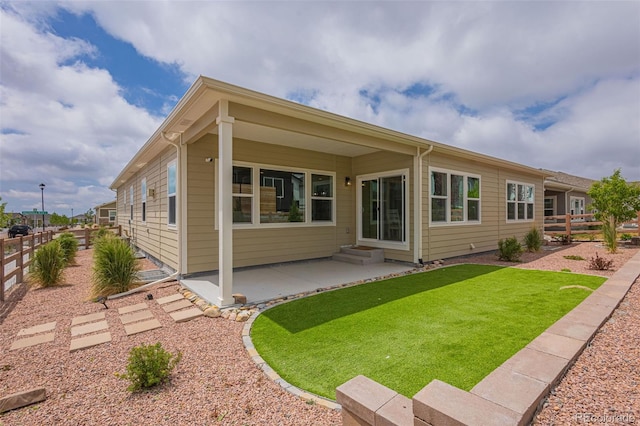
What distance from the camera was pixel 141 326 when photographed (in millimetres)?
3910

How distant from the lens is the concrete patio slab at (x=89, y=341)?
3341 mm

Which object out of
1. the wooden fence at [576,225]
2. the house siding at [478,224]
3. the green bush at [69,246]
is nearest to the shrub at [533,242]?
the house siding at [478,224]

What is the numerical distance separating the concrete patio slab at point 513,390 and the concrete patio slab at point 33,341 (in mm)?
4618

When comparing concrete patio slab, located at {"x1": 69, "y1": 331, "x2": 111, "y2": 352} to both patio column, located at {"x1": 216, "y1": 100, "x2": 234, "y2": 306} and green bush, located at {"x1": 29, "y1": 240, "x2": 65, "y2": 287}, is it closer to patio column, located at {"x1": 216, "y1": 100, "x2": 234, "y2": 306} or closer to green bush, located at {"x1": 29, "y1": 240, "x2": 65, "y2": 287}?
patio column, located at {"x1": 216, "y1": 100, "x2": 234, "y2": 306}

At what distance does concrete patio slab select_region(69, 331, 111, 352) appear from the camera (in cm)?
334

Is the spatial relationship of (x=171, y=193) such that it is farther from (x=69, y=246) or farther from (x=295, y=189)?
(x=69, y=246)

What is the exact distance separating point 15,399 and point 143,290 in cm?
354

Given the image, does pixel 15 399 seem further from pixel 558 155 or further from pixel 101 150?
pixel 101 150

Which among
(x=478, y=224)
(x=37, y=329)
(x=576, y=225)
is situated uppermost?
(x=478, y=224)

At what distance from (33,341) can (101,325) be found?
660mm

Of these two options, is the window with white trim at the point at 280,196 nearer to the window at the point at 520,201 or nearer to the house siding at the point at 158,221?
the house siding at the point at 158,221

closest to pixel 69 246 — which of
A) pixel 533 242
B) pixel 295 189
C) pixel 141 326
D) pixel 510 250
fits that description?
pixel 295 189

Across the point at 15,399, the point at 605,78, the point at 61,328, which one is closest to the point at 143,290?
the point at 61,328

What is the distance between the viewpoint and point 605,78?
970cm
